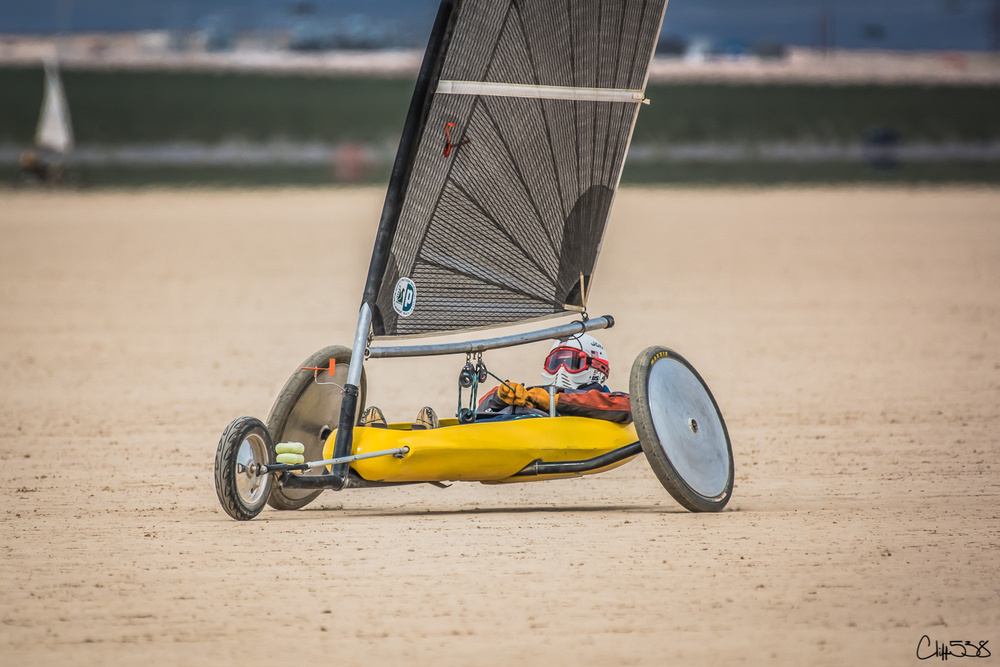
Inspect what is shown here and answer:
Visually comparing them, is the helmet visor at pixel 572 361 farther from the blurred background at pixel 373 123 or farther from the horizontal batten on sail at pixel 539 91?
the blurred background at pixel 373 123

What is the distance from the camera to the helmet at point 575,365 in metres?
6.73

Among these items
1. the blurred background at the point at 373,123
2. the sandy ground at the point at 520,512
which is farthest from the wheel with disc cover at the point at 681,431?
the blurred background at the point at 373,123

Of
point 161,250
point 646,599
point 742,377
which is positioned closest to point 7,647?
point 646,599

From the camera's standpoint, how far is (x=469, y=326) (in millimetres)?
6961

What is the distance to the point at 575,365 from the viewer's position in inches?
265

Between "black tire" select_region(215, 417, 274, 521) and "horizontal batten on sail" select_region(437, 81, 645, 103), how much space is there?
1.96 metres

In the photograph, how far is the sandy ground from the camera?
15.3 feet

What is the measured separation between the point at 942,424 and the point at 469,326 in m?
3.72

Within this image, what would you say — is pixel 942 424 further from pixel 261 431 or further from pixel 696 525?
pixel 261 431
